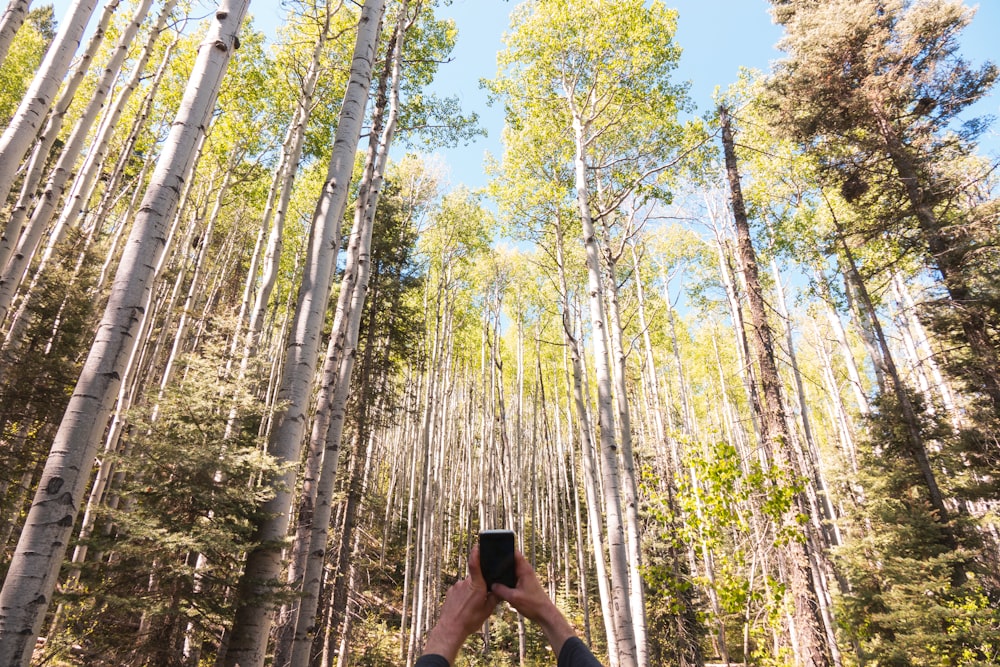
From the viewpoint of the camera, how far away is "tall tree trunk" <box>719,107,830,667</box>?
5.41 meters

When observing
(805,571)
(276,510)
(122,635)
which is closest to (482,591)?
(276,510)

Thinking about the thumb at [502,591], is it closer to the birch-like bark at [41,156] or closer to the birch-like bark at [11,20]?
the birch-like bark at [41,156]

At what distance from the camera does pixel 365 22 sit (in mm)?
4684

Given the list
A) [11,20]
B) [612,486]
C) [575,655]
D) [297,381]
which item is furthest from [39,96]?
[612,486]

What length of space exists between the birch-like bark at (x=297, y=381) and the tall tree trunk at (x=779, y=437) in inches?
236

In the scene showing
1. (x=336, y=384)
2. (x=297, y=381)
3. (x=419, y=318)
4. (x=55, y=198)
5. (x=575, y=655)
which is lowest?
(x=575, y=655)

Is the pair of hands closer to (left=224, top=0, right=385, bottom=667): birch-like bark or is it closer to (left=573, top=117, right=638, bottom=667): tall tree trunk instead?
(left=224, top=0, right=385, bottom=667): birch-like bark

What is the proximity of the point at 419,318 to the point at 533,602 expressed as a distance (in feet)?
41.5

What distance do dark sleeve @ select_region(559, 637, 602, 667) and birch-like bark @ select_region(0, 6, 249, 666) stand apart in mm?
2531

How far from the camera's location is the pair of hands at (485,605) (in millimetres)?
1177

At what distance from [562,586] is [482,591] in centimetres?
1901

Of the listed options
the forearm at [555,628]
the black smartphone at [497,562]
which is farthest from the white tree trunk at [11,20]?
the forearm at [555,628]

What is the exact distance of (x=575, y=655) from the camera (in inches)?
44.8

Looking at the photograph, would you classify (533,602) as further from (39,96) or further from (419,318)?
(419,318)
